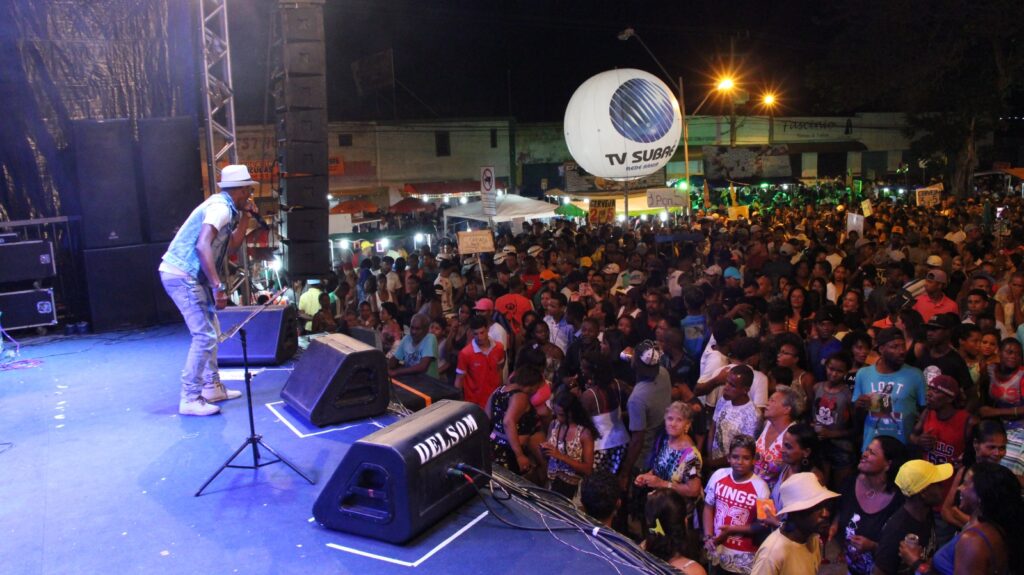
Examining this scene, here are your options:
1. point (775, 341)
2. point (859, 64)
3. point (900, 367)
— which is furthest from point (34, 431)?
point (859, 64)

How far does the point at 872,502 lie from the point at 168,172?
7429mm

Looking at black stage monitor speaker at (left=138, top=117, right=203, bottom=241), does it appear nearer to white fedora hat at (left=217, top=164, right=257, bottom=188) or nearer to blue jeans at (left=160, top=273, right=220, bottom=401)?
blue jeans at (left=160, top=273, right=220, bottom=401)

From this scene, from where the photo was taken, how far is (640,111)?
389 inches

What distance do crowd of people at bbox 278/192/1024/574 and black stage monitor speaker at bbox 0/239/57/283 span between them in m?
3.08

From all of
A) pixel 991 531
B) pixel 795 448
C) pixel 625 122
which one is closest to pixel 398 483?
pixel 795 448

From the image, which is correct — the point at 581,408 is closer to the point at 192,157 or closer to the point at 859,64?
the point at 192,157

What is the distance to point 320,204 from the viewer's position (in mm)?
8453

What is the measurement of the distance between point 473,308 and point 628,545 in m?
4.79

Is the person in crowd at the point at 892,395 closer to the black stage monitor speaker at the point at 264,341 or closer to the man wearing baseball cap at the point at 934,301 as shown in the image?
the man wearing baseball cap at the point at 934,301

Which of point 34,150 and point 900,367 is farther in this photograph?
point 34,150

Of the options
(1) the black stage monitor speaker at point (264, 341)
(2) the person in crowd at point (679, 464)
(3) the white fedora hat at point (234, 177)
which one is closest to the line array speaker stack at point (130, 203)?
(1) the black stage monitor speaker at point (264, 341)

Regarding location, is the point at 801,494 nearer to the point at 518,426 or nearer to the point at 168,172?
the point at 518,426

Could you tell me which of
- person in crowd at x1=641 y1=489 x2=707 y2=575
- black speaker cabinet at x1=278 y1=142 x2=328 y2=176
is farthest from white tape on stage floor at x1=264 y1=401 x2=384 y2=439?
black speaker cabinet at x1=278 y1=142 x2=328 y2=176

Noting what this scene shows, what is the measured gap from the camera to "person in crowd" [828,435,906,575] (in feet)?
13.4
